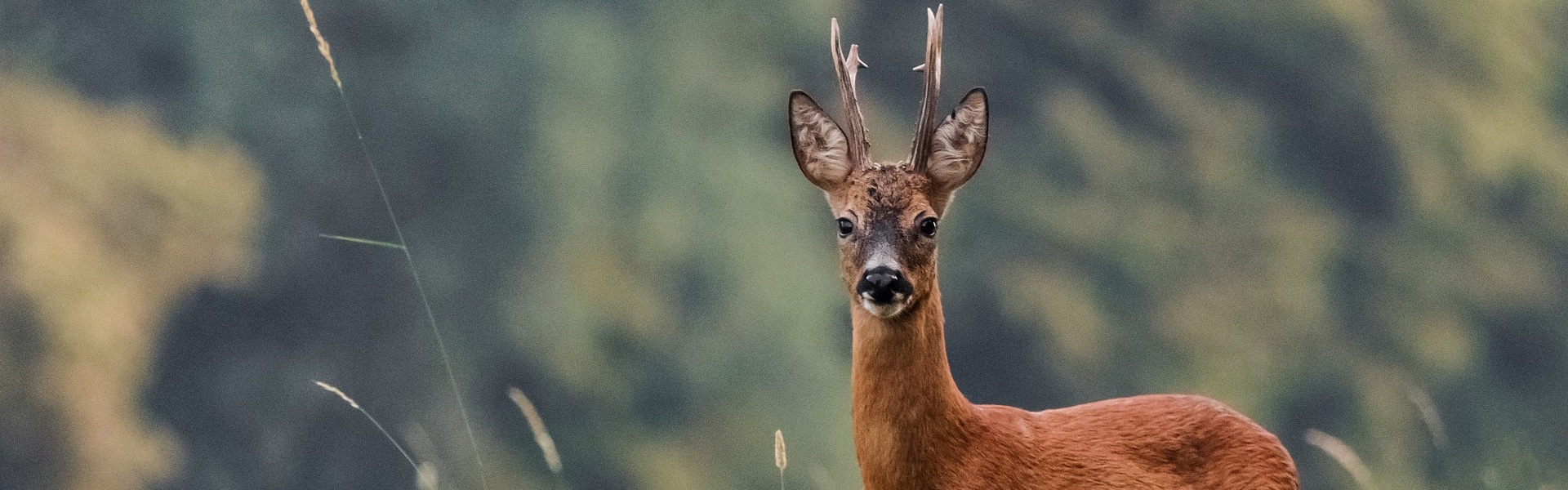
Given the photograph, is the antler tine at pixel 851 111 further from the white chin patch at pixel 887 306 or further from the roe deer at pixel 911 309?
the white chin patch at pixel 887 306

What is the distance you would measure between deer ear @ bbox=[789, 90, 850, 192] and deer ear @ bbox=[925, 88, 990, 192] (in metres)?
0.15

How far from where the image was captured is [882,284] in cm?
260

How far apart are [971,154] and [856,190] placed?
0.20 m

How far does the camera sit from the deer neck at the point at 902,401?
2756mm

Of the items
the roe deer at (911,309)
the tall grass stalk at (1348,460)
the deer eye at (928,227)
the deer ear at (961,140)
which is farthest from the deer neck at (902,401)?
the tall grass stalk at (1348,460)

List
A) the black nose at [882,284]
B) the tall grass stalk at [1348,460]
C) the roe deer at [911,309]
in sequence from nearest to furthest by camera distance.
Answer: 1. the black nose at [882,284]
2. the roe deer at [911,309]
3. the tall grass stalk at [1348,460]

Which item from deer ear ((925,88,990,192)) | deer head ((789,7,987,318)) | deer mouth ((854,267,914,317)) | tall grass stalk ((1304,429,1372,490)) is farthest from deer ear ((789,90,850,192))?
tall grass stalk ((1304,429,1372,490))

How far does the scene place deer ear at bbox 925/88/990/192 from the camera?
279 cm

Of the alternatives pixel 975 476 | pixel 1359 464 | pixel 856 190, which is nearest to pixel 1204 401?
pixel 1359 464

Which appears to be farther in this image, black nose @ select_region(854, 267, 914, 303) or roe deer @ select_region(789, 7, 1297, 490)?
roe deer @ select_region(789, 7, 1297, 490)

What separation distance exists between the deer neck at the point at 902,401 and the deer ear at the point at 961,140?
0.23m

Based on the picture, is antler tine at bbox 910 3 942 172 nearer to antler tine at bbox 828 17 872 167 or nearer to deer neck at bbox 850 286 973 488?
antler tine at bbox 828 17 872 167

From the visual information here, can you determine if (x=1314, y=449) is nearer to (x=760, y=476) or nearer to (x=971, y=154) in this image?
(x=760, y=476)

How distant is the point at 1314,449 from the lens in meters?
5.48
